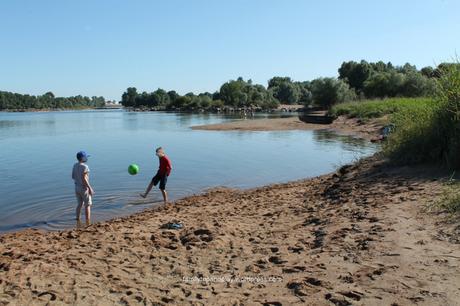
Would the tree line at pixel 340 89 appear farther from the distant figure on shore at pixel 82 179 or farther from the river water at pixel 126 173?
the distant figure on shore at pixel 82 179

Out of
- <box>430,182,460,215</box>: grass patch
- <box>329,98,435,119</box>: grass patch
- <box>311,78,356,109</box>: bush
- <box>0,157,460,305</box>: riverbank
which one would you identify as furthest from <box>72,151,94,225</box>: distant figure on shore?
<box>311,78,356,109</box>: bush

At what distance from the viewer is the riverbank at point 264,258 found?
508 centimetres

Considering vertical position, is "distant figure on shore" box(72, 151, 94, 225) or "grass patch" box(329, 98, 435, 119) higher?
"grass patch" box(329, 98, 435, 119)

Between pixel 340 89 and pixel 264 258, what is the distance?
68251 mm

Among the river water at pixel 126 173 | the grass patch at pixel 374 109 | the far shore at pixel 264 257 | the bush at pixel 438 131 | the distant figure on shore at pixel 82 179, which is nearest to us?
the far shore at pixel 264 257

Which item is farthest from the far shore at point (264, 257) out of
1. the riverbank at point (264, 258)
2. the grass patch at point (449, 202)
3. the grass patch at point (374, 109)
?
the grass patch at point (374, 109)

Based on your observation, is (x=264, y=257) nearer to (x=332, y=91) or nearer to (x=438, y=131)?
(x=438, y=131)

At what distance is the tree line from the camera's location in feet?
204

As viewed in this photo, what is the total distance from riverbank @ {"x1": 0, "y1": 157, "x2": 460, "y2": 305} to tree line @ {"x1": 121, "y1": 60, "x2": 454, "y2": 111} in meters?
6.65

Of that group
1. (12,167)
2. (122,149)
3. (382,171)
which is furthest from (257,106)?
(382,171)

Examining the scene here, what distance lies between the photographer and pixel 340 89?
2800 inches

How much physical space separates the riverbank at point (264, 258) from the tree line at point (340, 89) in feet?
21.8

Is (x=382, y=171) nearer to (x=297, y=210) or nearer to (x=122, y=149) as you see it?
(x=297, y=210)

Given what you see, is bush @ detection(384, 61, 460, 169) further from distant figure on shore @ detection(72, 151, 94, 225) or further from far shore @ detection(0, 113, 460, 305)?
distant figure on shore @ detection(72, 151, 94, 225)
